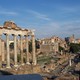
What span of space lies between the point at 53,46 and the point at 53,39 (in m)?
36.2

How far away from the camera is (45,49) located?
103 m

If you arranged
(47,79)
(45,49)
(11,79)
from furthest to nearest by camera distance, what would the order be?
(45,49) → (47,79) → (11,79)

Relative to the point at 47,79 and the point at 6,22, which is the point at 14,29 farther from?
the point at 47,79

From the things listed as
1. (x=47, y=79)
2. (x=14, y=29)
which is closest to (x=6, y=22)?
(x=14, y=29)

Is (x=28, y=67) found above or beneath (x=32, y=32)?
beneath

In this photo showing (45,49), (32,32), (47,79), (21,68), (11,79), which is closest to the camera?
(11,79)

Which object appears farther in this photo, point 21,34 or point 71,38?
point 71,38

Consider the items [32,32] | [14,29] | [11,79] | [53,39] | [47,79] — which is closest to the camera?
[11,79]

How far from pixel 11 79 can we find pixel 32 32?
766 inches

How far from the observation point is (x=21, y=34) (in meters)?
34.0

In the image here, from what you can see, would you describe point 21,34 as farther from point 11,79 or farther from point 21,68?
point 11,79

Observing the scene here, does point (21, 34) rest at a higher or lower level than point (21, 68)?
higher

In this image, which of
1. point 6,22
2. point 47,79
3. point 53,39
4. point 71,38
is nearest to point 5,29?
point 6,22

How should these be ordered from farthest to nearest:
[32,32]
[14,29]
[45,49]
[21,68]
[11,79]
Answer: [45,49], [32,32], [14,29], [21,68], [11,79]
